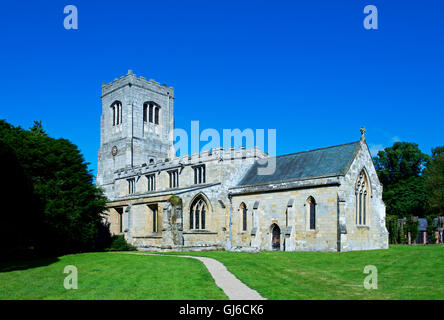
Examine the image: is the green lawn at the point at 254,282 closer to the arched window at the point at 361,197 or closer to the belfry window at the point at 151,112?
the arched window at the point at 361,197

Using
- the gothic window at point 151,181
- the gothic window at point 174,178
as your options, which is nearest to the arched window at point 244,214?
the gothic window at point 174,178

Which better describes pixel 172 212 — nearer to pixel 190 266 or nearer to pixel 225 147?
pixel 225 147

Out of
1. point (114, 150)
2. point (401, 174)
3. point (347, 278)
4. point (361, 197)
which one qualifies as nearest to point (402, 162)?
point (401, 174)

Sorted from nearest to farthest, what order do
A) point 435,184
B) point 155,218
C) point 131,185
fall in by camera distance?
point 155,218
point 131,185
point 435,184

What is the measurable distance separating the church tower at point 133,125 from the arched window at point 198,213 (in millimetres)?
22124

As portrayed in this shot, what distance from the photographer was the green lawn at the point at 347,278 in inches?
498

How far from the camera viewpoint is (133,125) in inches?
2434

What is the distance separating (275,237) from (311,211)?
14.7 feet

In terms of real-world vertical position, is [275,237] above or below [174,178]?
below

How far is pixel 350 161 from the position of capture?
104ft

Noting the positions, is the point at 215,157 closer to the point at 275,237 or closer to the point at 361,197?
the point at 275,237

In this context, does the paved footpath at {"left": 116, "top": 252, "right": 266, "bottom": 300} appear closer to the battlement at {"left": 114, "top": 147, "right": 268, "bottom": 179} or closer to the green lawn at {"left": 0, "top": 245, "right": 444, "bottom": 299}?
the green lawn at {"left": 0, "top": 245, "right": 444, "bottom": 299}

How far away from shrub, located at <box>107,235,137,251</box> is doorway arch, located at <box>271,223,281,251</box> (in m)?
13.1
